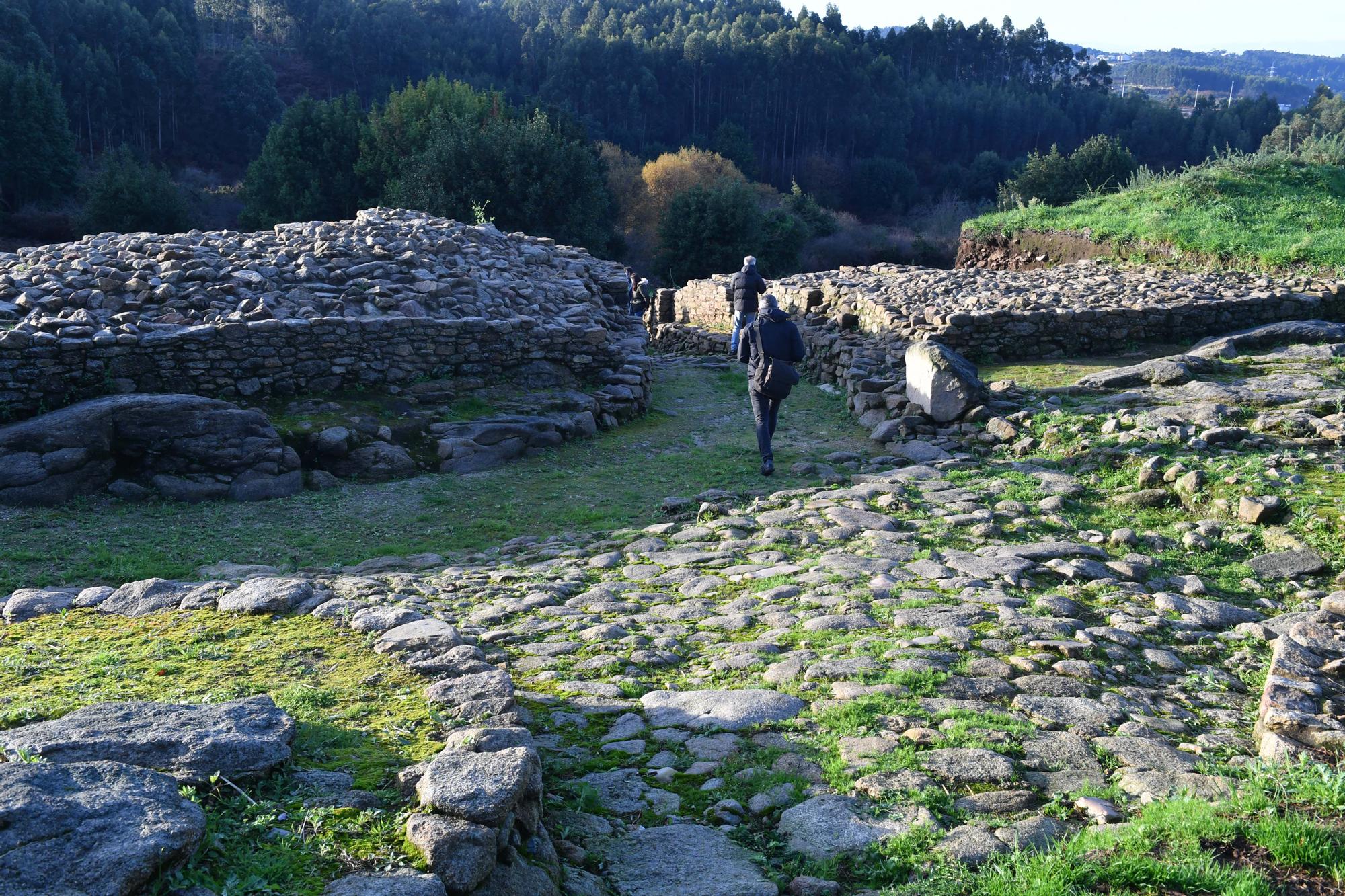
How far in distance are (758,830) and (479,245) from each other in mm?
12626

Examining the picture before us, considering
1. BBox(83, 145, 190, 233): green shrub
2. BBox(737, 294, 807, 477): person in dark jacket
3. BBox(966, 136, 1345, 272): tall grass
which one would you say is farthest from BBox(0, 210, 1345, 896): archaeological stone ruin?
BBox(83, 145, 190, 233): green shrub

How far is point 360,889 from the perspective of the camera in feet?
8.75

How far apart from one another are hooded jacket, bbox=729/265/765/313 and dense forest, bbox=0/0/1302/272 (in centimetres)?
3205

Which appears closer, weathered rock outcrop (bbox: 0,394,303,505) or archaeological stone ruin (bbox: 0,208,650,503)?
weathered rock outcrop (bbox: 0,394,303,505)

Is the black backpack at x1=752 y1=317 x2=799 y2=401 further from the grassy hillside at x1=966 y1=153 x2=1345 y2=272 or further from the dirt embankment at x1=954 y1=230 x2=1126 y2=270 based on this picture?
the dirt embankment at x1=954 y1=230 x2=1126 y2=270

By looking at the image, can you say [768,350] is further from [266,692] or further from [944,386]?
[266,692]

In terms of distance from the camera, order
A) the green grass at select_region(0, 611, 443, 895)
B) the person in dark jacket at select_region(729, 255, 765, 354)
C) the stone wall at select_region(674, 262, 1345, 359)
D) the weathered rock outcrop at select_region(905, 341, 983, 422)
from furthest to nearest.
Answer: the person in dark jacket at select_region(729, 255, 765, 354) < the stone wall at select_region(674, 262, 1345, 359) < the weathered rock outcrop at select_region(905, 341, 983, 422) < the green grass at select_region(0, 611, 443, 895)

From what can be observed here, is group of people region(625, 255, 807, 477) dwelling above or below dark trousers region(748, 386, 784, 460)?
above

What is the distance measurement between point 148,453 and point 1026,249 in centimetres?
1896

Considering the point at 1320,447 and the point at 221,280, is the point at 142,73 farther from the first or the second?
the point at 1320,447

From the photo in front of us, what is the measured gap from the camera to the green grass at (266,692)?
2820 mm

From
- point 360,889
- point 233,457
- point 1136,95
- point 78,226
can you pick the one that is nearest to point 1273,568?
point 360,889

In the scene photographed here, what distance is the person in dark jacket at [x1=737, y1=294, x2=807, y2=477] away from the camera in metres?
9.66

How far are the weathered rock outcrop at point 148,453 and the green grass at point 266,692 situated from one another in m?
4.06
